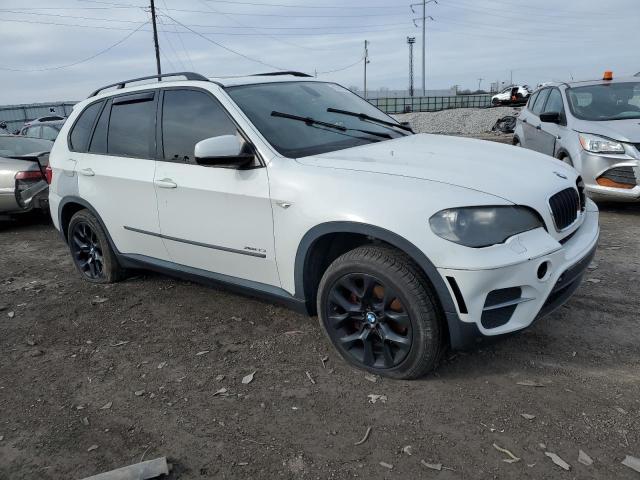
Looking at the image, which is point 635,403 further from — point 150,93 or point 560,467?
point 150,93

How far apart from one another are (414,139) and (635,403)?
85.9 inches

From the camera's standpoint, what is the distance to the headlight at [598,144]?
6391 mm

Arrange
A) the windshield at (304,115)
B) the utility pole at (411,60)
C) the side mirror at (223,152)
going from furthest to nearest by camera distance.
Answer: the utility pole at (411,60) → the windshield at (304,115) → the side mirror at (223,152)

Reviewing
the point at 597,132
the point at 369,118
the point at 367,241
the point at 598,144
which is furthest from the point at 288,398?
the point at 597,132

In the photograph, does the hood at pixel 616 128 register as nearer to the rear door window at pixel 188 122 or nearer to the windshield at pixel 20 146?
the rear door window at pixel 188 122

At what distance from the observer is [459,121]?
2475cm

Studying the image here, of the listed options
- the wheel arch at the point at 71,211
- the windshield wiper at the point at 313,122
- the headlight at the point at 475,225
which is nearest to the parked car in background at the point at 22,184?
the wheel arch at the point at 71,211

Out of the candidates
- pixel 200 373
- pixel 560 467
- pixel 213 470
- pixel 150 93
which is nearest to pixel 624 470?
pixel 560 467

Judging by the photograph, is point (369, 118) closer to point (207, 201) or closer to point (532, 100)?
point (207, 201)

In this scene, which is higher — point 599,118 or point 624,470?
point 599,118

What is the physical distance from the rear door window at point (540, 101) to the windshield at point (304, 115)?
4.86 meters

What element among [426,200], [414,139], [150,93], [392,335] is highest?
[150,93]

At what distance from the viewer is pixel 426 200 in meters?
2.78

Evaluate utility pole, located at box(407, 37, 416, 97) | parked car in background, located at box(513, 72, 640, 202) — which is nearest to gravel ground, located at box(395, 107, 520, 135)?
parked car in background, located at box(513, 72, 640, 202)
